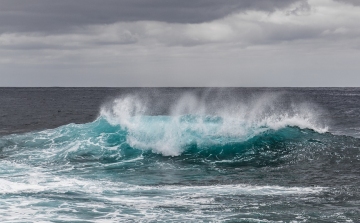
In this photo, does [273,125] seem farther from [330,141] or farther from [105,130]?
[105,130]

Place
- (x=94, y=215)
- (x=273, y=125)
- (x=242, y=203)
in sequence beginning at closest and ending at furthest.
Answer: (x=94, y=215), (x=242, y=203), (x=273, y=125)

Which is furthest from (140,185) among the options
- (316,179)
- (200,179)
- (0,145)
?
(0,145)

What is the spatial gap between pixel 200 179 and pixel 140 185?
3230mm

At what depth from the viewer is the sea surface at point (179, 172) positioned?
19625mm

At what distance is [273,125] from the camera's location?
128 ft

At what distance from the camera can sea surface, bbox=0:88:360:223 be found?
64.4 feet

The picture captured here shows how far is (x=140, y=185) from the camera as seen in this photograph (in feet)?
81.4

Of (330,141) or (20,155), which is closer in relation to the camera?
(20,155)

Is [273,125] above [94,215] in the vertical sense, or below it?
above

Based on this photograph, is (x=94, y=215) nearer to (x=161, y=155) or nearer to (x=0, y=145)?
(x=161, y=155)

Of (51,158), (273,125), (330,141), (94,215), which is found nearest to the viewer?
(94,215)

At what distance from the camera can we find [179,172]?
93.6 ft

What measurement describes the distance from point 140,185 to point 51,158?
958 cm

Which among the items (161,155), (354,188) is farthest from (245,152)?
(354,188)
